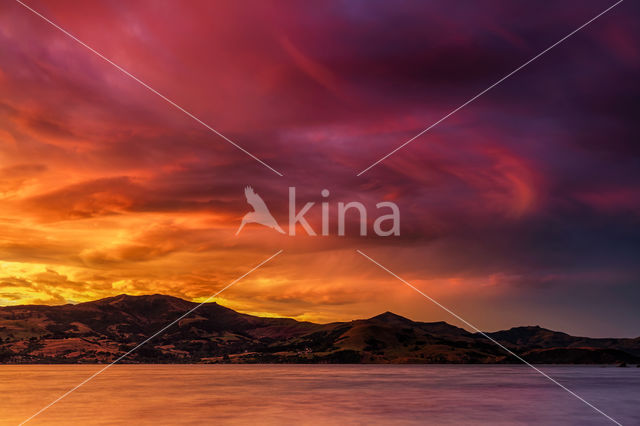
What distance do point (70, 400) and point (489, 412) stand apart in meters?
53.9

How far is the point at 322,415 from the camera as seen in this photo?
205ft

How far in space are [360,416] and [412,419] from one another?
17.5ft

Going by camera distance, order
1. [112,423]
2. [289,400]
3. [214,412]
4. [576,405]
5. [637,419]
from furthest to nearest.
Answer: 1. [289,400]
2. [576,405]
3. [214,412]
4. [637,419]
5. [112,423]

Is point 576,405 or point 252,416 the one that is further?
point 576,405

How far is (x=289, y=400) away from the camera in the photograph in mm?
84000

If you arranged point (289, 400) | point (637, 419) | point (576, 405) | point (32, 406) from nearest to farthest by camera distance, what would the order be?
point (637, 419) < point (32, 406) < point (576, 405) < point (289, 400)

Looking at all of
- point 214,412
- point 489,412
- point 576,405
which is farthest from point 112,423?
point 576,405

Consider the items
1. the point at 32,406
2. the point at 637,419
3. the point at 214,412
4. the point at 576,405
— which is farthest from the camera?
the point at 576,405

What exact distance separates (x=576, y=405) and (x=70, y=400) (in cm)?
6592

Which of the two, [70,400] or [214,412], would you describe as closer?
[214,412]

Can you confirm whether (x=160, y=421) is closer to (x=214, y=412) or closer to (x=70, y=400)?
(x=214, y=412)

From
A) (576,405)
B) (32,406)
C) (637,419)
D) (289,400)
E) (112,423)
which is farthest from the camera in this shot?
(289,400)

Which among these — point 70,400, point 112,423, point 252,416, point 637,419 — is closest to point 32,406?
point 70,400

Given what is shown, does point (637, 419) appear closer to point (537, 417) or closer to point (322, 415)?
point (537, 417)
